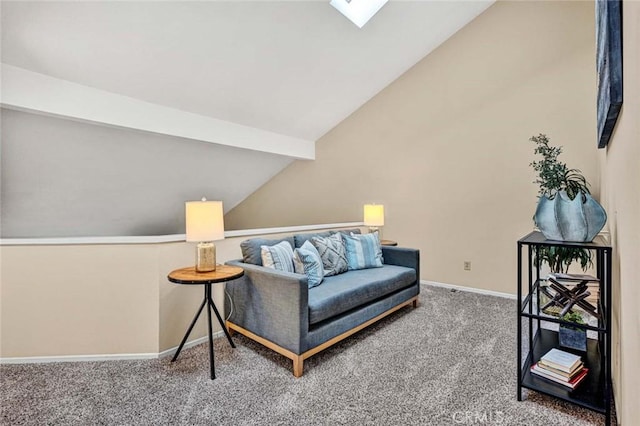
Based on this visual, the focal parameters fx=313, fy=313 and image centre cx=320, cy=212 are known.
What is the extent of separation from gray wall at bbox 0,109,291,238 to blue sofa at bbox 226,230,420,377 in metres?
2.01

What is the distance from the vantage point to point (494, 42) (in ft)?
12.2

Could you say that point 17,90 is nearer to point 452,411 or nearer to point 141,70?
point 141,70

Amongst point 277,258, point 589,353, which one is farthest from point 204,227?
point 589,353

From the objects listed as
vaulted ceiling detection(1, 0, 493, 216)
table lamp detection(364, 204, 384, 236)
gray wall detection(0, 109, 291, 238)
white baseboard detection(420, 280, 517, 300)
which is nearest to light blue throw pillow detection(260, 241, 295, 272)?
table lamp detection(364, 204, 384, 236)

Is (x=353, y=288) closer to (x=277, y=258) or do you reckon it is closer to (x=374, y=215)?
(x=277, y=258)

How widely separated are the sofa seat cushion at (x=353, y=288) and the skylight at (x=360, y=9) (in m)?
2.63

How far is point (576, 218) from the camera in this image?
5.29 ft

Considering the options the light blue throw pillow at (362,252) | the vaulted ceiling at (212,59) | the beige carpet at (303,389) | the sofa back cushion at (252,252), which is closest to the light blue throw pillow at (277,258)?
the sofa back cushion at (252,252)

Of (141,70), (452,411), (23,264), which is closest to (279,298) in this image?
(452,411)

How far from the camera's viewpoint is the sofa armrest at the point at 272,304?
2.08m

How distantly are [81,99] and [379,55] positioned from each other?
3223mm

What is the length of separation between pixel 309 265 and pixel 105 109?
2.35m

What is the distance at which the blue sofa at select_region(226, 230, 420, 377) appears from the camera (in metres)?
2.10

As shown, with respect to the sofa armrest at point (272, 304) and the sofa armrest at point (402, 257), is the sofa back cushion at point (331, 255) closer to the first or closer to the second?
the sofa armrest at point (402, 257)
